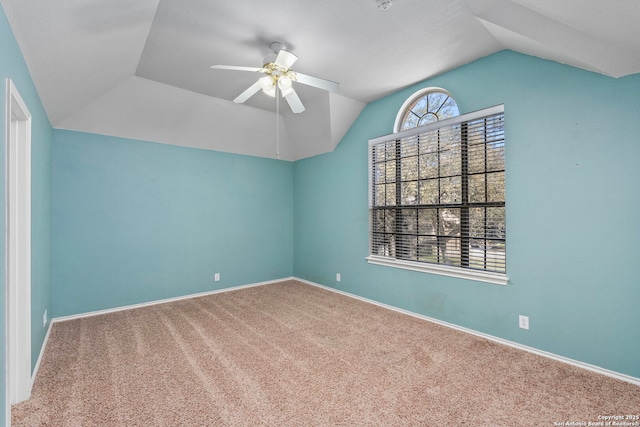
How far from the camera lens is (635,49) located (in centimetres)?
190

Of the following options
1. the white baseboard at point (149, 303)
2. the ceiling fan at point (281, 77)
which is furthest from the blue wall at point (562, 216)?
the white baseboard at point (149, 303)

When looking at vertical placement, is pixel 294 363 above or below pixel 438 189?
below

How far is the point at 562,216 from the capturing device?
2496 millimetres

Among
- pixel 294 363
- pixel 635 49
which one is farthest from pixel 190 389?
pixel 635 49

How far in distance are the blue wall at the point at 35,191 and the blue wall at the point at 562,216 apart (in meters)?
3.59

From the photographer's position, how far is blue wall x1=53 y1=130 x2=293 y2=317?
3.57 metres

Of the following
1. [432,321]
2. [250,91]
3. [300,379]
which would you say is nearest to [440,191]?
[432,321]

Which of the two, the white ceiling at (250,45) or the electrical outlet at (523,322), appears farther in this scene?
the electrical outlet at (523,322)

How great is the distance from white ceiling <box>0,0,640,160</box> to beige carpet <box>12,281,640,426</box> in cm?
237

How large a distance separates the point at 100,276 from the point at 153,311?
0.80 m

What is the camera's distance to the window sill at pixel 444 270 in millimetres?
2887

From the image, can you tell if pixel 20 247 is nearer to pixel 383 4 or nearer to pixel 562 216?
pixel 383 4

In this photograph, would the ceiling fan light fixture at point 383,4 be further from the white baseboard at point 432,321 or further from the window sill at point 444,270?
the white baseboard at point 432,321

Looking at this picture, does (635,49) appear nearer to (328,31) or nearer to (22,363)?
(328,31)
